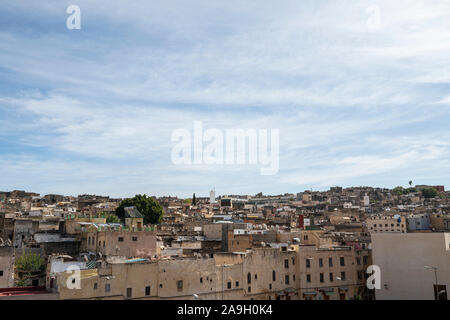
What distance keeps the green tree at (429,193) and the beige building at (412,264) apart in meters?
111

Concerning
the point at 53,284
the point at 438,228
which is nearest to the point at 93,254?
the point at 53,284

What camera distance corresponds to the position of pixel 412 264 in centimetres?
3525

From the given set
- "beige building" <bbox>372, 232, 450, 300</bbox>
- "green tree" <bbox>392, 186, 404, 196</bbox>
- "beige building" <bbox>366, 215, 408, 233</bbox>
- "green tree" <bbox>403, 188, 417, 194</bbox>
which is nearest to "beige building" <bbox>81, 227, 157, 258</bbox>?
"beige building" <bbox>372, 232, 450, 300</bbox>

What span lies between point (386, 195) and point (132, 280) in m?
128

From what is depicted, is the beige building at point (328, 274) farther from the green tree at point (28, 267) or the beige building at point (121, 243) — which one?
the green tree at point (28, 267)

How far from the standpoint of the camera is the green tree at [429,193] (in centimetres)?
13650

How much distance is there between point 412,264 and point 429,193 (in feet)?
371

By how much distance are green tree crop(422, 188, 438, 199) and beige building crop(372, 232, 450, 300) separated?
11139 cm

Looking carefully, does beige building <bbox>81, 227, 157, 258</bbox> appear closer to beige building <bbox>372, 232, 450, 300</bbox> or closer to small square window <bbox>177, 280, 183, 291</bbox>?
small square window <bbox>177, 280, 183, 291</bbox>

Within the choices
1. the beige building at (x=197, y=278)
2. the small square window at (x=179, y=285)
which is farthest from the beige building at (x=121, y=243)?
the small square window at (x=179, y=285)

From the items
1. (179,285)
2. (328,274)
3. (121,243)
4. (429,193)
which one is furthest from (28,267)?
(429,193)

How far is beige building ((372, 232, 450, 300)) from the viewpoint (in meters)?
33.7

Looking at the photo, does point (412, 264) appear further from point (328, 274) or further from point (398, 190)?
point (398, 190)

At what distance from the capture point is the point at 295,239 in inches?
1705
